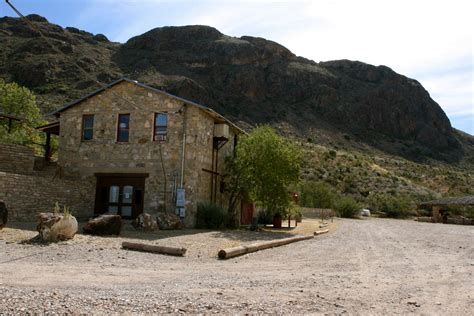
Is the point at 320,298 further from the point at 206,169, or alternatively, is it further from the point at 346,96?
the point at 346,96

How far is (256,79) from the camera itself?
92.2m

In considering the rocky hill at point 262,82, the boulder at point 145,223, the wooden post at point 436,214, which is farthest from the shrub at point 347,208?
the boulder at point 145,223

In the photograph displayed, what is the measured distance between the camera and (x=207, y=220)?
19641 mm

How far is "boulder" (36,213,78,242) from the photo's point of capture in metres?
12.1

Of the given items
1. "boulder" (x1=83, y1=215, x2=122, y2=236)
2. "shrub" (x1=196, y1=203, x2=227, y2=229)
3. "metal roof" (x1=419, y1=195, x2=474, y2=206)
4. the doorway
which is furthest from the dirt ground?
"metal roof" (x1=419, y1=195, x2=474, y2=206)

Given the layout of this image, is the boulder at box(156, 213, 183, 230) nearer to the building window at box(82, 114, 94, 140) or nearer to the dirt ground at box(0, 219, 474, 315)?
the dirt ground at box(0, 219, 474, 315)

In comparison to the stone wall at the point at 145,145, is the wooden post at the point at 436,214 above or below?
below

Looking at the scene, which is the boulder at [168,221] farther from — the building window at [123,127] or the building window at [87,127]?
the building window at [87,127]

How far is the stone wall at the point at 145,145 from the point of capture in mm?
19422

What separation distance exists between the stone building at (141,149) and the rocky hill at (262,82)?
145 ft

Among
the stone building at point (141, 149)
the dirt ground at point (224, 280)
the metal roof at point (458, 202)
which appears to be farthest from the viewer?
the metal roof at point (458, 202)

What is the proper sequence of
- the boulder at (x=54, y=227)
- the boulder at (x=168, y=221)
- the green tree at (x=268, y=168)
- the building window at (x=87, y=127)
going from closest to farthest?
the boulder at (x=54, y=227)
the boulder at (x=168, y=221)
the green tree at (x=268, y=168)
the building window at (x=87, y=127)

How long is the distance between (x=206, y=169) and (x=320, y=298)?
14.3 meters

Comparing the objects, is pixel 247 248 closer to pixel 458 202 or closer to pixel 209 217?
pixel 209 217
